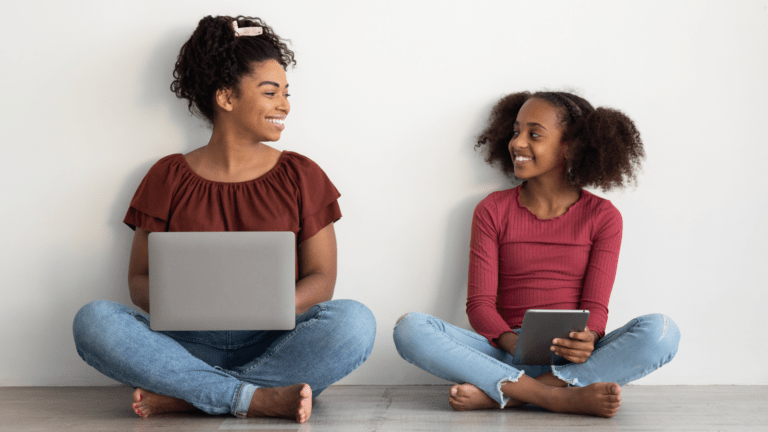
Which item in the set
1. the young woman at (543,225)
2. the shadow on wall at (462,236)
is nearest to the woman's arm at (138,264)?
the young woman at (543,225)

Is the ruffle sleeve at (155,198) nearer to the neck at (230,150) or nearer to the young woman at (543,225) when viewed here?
the neck at (230,150)

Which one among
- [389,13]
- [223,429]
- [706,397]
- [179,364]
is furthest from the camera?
[389,13]

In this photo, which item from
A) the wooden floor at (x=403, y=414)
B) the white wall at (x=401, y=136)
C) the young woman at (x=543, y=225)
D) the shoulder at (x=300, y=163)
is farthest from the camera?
the white wall at (x=401, y=136)

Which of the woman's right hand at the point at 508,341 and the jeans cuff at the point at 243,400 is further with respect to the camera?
the woman's right hand at the point at 508,341

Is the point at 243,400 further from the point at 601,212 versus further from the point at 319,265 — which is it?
the point at 601,212

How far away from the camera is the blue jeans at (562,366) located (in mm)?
1554

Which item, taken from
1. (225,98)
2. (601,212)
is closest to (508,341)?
(601,212)

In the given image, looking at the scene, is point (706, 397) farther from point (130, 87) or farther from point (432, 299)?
point (130, 87)

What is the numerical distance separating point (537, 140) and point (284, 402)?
97cm

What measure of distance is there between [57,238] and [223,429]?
3.16ft

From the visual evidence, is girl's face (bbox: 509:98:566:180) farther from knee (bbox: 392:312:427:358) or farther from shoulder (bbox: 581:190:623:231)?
knee (bbox: 392:312:427:358)

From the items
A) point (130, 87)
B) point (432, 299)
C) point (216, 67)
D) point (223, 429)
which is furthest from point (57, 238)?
point (432, 299)

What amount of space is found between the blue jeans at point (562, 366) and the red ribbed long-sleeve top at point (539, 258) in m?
0.18

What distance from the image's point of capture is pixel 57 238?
6.43 feet
